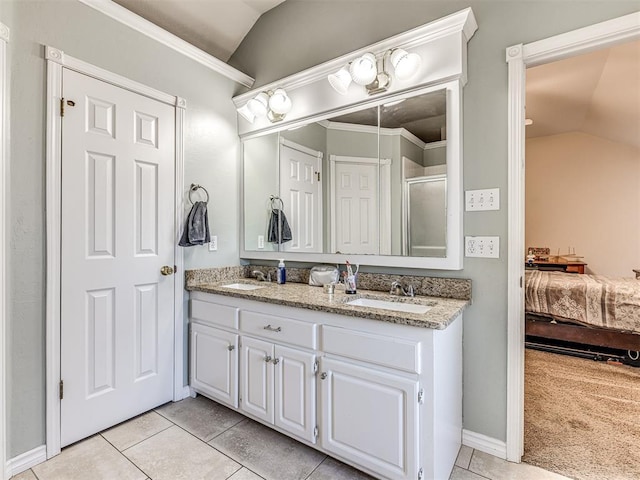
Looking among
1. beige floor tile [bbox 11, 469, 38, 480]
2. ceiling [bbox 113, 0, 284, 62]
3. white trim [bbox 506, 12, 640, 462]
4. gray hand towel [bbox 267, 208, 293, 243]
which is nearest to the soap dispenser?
gray hand towel [bbox 267, 208, 293, 243]

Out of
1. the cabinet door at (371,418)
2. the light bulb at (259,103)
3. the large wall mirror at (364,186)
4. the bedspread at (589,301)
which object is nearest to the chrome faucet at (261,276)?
the large wall mirror at (364,186)

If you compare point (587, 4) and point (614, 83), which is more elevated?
point (614, 83)

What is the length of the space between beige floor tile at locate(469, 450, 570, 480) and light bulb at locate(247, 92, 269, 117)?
8.51 feet

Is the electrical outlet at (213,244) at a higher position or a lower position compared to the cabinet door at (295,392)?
higher

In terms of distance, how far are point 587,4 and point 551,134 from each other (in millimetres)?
4883

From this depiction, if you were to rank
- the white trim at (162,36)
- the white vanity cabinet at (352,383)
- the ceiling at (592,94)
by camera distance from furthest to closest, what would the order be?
the ceiling at (592,94), the white trim at (162,36), the white vanity cabinet at (352,383)

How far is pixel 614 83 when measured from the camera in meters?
2.93

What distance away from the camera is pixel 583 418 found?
2.07 metres

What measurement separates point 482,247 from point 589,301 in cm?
207

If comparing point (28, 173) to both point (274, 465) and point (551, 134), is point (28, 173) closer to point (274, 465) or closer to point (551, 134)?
point (274, 465)

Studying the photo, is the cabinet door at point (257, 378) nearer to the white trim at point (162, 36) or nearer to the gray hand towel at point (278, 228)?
the gray hand towel at point (278, 228)

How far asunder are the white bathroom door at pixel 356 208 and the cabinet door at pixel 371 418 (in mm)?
817

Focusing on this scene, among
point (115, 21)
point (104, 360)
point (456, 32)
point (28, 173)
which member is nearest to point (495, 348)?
point (456, 32)

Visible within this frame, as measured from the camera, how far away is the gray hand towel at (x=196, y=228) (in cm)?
222
